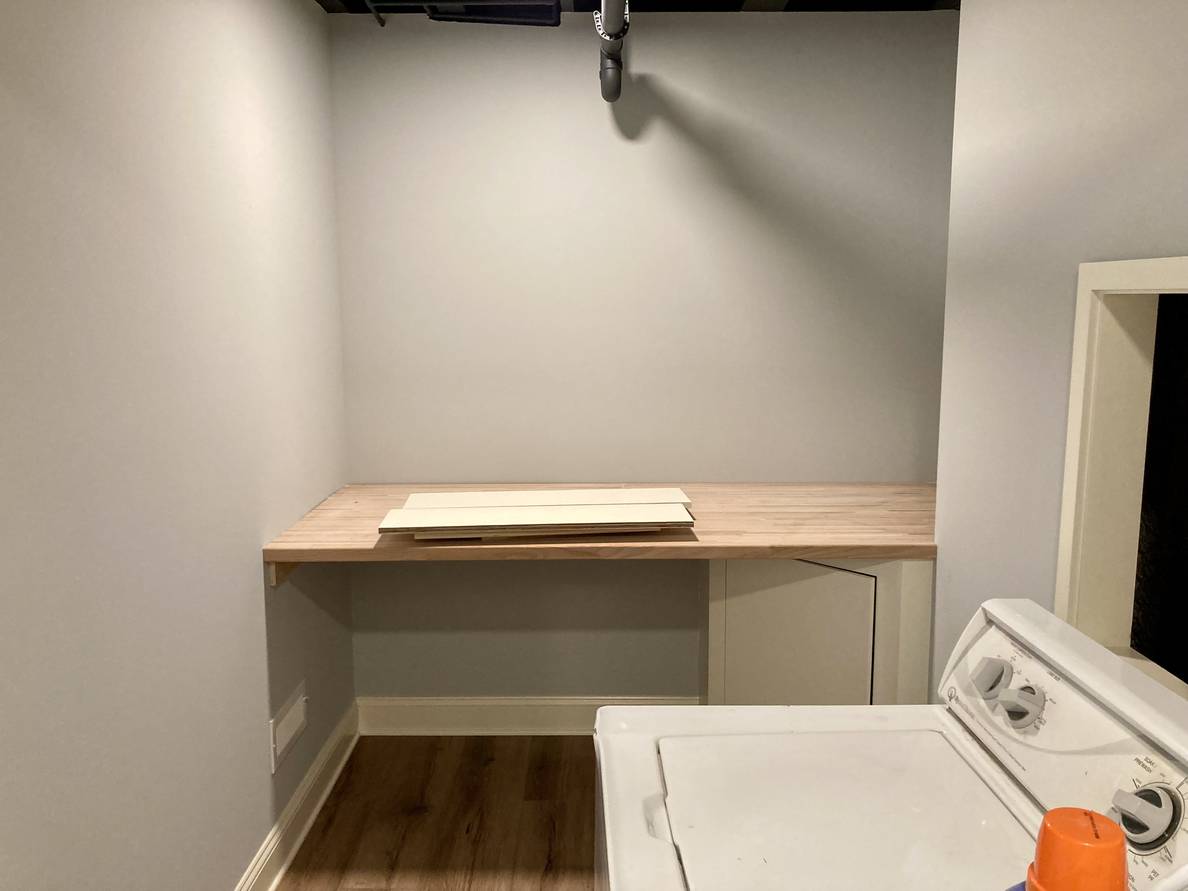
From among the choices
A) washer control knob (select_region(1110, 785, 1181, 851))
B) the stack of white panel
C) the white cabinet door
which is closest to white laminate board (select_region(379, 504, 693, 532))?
the stack of white panel

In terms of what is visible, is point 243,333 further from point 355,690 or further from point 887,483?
point 887,483

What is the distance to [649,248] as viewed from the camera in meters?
2.66

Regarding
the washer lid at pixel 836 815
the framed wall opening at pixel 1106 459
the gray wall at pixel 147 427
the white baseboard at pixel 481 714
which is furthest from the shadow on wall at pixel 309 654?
the framed wall opening at pixel 1106 459

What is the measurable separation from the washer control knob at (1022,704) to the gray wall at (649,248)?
156cm

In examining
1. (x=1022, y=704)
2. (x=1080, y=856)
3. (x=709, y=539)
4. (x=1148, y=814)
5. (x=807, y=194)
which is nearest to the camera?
(x=1080, y=856)

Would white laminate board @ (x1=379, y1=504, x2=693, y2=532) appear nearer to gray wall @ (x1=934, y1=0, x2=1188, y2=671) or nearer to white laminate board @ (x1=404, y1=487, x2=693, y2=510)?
white laminate board @ (x1=404, y1=487, x2=693, y2=510)

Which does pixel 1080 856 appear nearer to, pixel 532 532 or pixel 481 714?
pixel 532 532

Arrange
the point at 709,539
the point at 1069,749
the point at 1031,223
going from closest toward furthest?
1. the point at 1069,749
2. the point at 1031,223
3. the point at 709,539

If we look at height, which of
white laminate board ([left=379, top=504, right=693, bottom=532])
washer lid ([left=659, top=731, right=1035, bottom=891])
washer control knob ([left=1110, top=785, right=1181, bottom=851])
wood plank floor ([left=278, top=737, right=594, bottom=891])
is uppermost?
white laminate board ([left=379, top=504, right=693, bottom=532])

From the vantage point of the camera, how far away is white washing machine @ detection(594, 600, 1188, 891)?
97cm

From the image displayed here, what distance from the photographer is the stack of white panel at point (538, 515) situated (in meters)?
2.10

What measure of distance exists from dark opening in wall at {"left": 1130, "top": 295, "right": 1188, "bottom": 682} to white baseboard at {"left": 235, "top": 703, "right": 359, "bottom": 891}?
69.0 inches

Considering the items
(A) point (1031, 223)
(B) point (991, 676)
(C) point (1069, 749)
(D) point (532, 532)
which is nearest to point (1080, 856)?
(C) point (1069, 749)

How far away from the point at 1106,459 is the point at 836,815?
700mm
